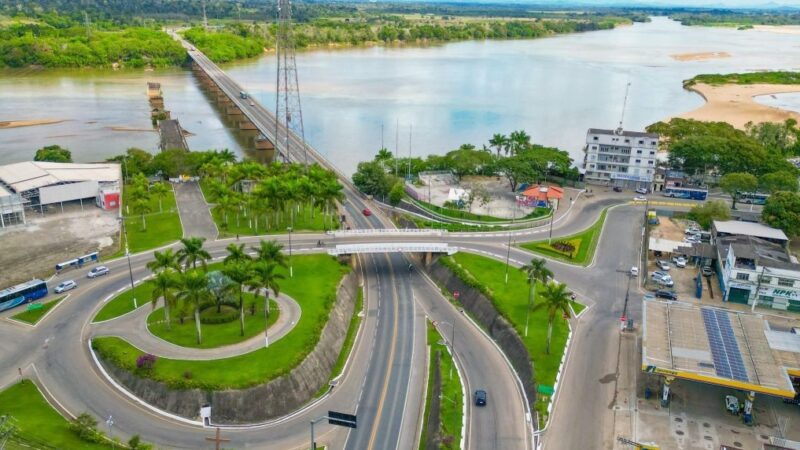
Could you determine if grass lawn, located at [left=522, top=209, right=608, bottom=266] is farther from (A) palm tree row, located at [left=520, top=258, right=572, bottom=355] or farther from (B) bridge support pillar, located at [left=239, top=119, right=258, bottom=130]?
(B) bridge support pillar, located at [left=239, top=119, right=258, bottom=130]

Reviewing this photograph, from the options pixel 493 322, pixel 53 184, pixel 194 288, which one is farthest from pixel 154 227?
pixel 493 322

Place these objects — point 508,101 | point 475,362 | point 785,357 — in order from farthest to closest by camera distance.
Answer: point 508,101 → point 475,362 → point 785,357

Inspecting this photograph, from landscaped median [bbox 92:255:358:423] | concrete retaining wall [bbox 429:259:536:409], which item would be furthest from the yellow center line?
concrete retaining wall [bbox 429:259:536:409]

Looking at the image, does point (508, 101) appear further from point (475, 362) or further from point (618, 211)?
point (475, 362)

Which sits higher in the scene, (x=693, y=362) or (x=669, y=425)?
(x=693, y=362)

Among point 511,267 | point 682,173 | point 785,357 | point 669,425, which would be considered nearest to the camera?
point 669,425

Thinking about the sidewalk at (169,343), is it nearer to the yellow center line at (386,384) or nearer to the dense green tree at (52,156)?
the yellow center line at (386,384)

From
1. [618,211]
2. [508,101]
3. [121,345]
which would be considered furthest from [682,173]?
[121,345]

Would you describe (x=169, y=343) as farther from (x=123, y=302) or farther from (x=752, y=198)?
(x=752, y=198)
